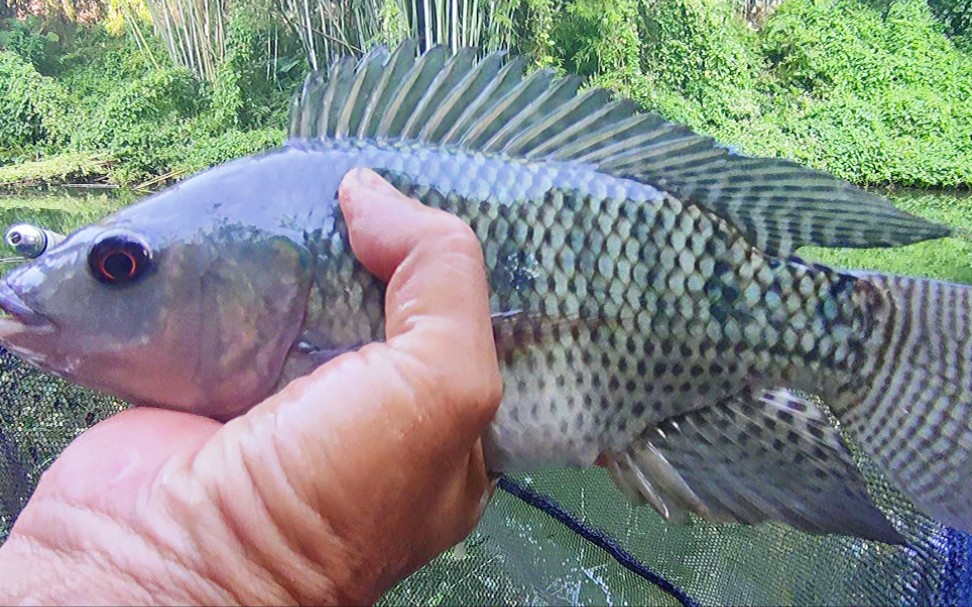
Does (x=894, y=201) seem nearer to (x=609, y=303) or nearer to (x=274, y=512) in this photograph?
(x=609, y=303)

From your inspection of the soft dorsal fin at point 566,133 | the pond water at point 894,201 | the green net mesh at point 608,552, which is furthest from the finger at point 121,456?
the pond water at point 894,201

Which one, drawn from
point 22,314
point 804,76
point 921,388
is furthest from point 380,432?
point 804,76

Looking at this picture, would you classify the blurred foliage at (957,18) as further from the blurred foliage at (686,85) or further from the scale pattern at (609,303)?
the scale pattern at (609,303)

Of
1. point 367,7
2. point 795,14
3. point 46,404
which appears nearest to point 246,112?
point 367,7

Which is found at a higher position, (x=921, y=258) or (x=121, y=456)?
(x=121, y=456)

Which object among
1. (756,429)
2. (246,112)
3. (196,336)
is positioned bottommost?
(246,112)

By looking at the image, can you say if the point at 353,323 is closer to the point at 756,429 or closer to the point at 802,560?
the point at 756,429
